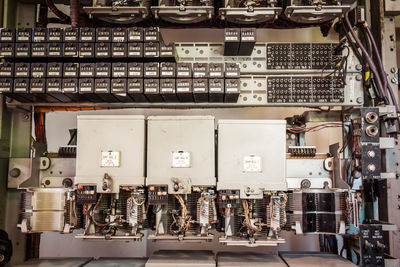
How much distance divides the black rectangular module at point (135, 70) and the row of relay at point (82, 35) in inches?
6.8

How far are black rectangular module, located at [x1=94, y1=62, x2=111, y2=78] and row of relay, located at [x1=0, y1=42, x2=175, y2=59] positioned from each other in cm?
6

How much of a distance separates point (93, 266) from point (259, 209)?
4.01 ft

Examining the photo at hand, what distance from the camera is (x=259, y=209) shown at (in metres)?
2.33

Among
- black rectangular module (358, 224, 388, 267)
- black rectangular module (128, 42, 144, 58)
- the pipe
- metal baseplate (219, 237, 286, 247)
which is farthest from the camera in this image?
the pipe

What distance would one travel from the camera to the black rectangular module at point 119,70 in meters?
2.38

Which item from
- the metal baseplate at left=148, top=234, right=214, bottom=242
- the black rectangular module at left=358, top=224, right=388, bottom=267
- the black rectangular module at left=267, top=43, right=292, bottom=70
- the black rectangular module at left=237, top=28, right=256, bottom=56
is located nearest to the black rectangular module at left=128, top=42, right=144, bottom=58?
the black rectangular module at left=237, top=28, right=256, bottom=56

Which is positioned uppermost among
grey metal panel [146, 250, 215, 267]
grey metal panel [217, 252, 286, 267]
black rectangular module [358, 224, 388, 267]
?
black rectangular module [358, 224, 388, 267]

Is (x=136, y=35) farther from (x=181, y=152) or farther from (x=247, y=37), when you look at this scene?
(x=181, y=152)

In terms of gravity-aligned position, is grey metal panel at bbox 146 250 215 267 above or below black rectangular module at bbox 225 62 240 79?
below

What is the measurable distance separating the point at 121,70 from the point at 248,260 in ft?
5.32

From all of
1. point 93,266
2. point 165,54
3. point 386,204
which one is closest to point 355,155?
point 386,204

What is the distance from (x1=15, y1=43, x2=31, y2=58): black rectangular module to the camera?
239 cm

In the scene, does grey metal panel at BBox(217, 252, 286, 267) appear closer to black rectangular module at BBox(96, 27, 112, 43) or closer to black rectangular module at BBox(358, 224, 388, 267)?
black rectangular module at BBox(358, 224, 388, 267)

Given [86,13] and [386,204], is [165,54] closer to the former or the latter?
[86,13]
